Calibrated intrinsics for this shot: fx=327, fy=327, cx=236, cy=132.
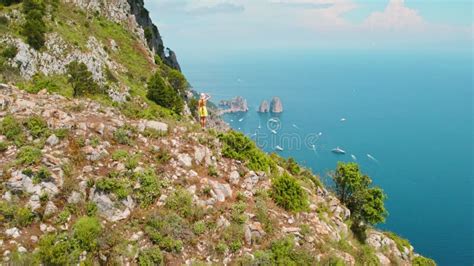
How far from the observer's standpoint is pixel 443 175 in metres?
99.1

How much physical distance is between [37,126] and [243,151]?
8927 mm

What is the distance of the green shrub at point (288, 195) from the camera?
46.1 feet

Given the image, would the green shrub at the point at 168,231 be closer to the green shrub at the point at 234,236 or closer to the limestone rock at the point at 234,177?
the green shrub at the point at 234,236

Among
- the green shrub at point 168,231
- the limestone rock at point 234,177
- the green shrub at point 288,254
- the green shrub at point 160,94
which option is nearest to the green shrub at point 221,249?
the green shrub at point 168,231

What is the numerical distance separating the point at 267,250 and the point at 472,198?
10000 cm

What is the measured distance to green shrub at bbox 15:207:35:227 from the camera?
959 centimetres

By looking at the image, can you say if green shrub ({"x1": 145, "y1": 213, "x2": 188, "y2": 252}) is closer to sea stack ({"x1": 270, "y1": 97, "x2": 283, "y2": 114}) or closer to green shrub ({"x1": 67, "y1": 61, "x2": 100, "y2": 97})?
green shrub ({"x1": 67, "y1": 61, "x2": 100, "y2": 97})

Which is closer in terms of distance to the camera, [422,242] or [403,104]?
[422,242]

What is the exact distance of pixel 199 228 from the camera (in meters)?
11.3

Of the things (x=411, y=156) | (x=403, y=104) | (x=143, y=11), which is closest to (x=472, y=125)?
(x=403, y=104)

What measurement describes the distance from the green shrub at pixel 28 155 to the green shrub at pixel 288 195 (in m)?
9.20

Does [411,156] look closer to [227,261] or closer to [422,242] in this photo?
[422,242]

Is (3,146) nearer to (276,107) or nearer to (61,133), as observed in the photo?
(61,133)

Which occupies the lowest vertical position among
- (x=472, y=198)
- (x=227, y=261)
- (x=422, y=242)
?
(x=422, y=242)
